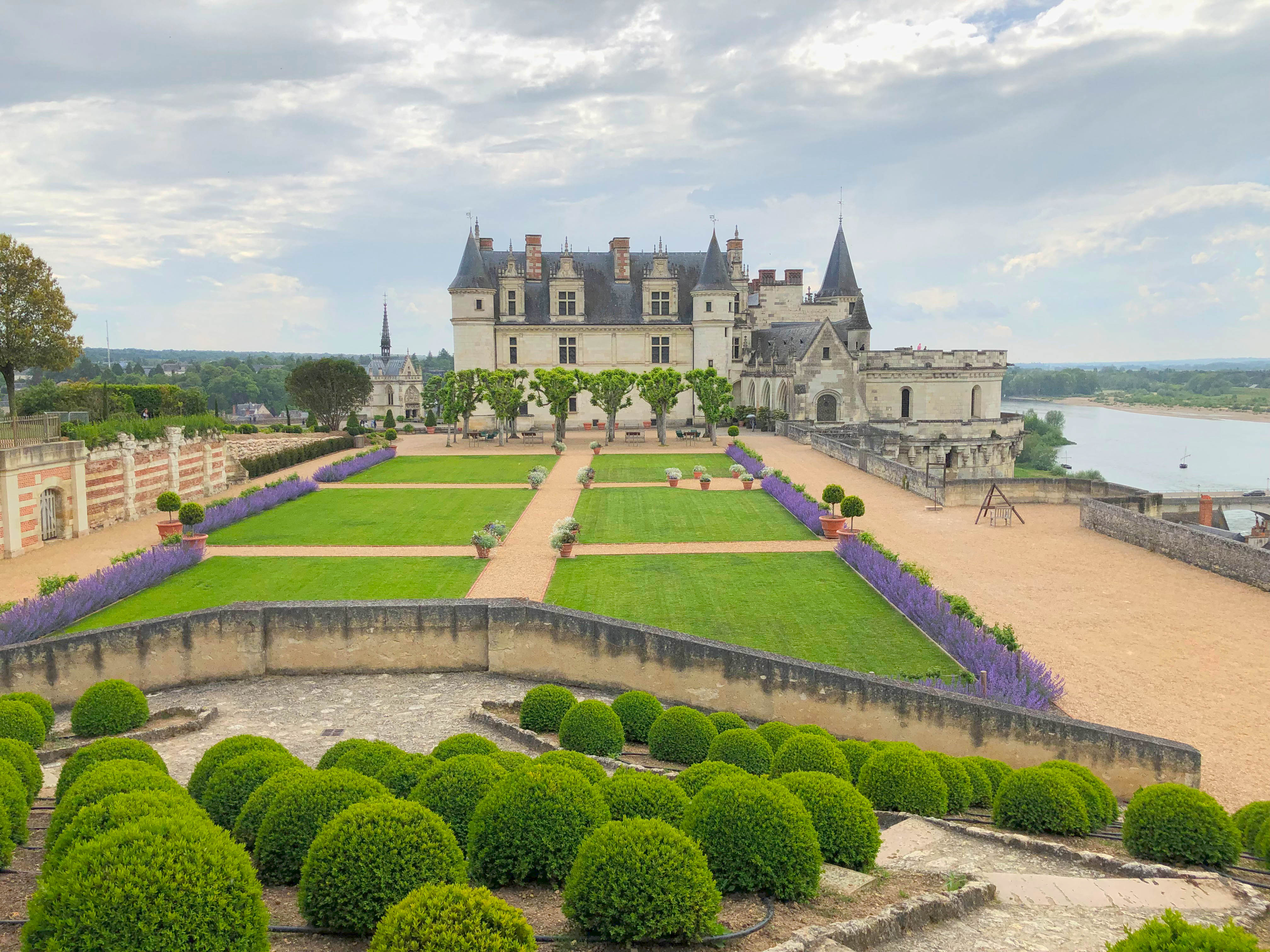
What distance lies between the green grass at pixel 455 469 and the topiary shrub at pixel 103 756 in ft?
83.7

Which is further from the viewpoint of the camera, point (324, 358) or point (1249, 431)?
point (1249, 431)

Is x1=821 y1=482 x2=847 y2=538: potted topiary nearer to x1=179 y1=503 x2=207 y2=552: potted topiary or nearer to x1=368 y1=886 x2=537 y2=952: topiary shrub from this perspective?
x1=179 y1=503 x2=207 y2=552: potted topiary

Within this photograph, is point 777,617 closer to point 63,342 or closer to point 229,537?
point 229,537

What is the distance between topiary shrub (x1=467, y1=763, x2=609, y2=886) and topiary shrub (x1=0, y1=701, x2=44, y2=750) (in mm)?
6446

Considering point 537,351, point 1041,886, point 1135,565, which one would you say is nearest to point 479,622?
point 1041,886

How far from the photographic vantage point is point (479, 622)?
1398 cm

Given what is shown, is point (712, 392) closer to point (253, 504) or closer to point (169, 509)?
point (253, 504)

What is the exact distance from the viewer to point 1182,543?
65.5ft

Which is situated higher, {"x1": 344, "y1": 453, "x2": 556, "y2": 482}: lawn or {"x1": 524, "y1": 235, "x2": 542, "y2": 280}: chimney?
{"x1": 524, "y1": 235, "x2": 542, "y2": 280}: chimney

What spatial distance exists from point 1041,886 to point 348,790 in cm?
514

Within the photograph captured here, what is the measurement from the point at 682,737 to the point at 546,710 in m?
1.96

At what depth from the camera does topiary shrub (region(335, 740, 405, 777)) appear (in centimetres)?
736

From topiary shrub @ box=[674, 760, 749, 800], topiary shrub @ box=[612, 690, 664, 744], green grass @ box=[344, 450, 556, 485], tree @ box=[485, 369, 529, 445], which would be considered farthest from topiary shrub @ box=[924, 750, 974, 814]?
tree @ box=[485, 369, 529, 445]

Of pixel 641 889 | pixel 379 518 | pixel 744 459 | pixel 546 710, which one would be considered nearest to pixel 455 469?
pixel 379 518
